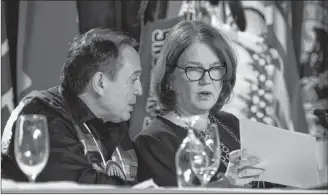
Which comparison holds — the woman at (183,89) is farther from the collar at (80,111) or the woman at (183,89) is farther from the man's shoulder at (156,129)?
the collar at (80,111)

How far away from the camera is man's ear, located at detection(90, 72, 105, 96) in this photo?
8.95 feet

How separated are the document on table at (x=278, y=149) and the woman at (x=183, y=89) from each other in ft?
0.76

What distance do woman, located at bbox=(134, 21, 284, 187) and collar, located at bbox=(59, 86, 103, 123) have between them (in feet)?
0.91

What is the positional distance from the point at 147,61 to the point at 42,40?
2.13ft

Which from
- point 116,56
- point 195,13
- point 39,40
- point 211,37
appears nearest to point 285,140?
point 211,37

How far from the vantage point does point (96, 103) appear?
273cm

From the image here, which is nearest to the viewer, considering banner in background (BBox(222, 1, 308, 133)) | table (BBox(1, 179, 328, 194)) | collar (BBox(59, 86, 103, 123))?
table (BBox(1, 179, 328, 194))

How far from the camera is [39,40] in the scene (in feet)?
11.2

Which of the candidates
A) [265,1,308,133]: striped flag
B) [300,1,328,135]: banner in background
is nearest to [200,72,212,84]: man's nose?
[265,1,308,133]: striped flag

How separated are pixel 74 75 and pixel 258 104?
1.27m

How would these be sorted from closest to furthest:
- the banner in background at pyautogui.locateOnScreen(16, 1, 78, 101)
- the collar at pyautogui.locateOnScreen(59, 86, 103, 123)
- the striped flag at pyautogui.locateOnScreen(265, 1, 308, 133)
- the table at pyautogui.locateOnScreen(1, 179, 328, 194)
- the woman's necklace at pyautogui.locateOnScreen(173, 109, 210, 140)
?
1. the table at pyautogui.locateOnScreen(1, 179, 328, 194)
2. the woman's necklace at pyautogui.locateOnScreen(173, 109, 210, 140)
3. the collar at pyautogui.locateOnScreen(59, 86, 103, 123)
4. the banner in background at pyautogui.locateOnScreen(16, 1, 78, 101)
5. the striped flag at pyautogui.locateOnScreen(265, 1, 308, 133)

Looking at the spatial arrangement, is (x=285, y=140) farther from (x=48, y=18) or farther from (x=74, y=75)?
(x=48, y=18)

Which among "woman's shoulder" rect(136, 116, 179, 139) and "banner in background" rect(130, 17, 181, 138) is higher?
"banner in background" rect(130, 17, 181, 138)

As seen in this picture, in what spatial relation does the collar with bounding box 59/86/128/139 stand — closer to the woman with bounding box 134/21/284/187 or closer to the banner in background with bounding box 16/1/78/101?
the woman with bounding box 134/21/284/187
